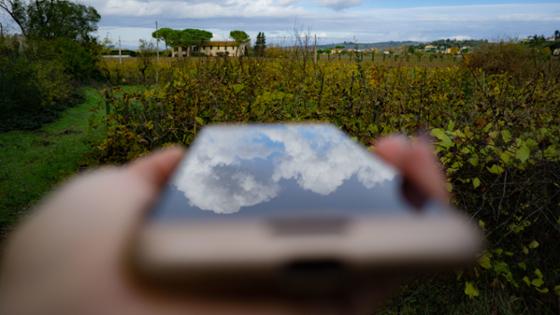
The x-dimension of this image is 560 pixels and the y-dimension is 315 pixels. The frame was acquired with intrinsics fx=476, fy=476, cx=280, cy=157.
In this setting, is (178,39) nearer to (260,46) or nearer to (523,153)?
(260,46)

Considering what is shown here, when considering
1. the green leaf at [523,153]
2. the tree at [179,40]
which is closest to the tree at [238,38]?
the tree at [179,40]

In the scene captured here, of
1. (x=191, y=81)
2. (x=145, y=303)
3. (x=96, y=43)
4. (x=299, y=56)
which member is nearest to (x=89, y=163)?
(x=191, y=81)

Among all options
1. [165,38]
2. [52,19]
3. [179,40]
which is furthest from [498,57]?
[52,19]

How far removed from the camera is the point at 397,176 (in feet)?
1.86

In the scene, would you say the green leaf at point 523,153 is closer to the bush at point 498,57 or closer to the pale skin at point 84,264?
the pale skin at point 84,264

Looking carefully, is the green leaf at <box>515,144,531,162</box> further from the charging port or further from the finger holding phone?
the charging port

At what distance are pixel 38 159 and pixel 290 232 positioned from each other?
9.46 meters

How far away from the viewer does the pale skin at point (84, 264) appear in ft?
1.25

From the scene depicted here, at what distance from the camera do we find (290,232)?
1.34ft

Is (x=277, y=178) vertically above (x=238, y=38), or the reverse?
(x=238, y=38)

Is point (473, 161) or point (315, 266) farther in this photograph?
point (473, 161)

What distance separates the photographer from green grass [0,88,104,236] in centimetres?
604

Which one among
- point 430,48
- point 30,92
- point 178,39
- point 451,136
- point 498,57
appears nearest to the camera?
point 451,136

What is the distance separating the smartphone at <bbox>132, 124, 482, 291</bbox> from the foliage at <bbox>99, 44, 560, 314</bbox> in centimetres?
225
